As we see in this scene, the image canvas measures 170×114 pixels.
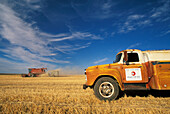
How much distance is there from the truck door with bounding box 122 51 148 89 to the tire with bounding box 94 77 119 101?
558 mm

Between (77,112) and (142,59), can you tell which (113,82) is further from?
(77,112)

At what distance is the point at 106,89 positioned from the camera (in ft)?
16.0

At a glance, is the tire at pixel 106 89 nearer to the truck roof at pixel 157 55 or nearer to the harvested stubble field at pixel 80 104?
the harvested stubble field at pixel 80 104

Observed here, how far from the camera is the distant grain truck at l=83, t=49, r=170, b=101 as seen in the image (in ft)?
15.0

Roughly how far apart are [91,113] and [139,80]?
285 centimetres

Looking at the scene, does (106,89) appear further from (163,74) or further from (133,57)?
(163,74)

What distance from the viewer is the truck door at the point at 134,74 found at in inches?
187

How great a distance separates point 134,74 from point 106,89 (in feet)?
5.07

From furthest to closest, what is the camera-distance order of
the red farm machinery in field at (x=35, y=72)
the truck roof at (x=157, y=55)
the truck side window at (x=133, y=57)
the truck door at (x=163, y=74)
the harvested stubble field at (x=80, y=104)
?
the red farm machinery in field at (x=35, y=72) < the truck side window at (x=133, y=57) < the truck roof at (x=157, y=55) < the truck door at (x=163, y=74) < the harvested stubble field at (x=80, y=104)

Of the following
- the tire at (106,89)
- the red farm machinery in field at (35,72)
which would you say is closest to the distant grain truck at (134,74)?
the tire at (106,89)

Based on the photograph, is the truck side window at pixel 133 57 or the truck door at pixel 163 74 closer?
the truck door at pixel 163 74

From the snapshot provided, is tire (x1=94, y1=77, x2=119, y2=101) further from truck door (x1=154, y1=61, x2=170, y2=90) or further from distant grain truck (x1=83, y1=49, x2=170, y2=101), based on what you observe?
truck door (x1=154, y1=61, x2=170, y2=90)

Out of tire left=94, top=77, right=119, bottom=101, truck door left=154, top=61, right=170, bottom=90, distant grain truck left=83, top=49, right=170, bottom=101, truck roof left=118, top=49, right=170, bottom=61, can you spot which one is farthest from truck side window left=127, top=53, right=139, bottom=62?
tire left=94, top=77, right=119, bottom=101

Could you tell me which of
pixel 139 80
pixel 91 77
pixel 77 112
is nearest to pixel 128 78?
pixel 139 80
